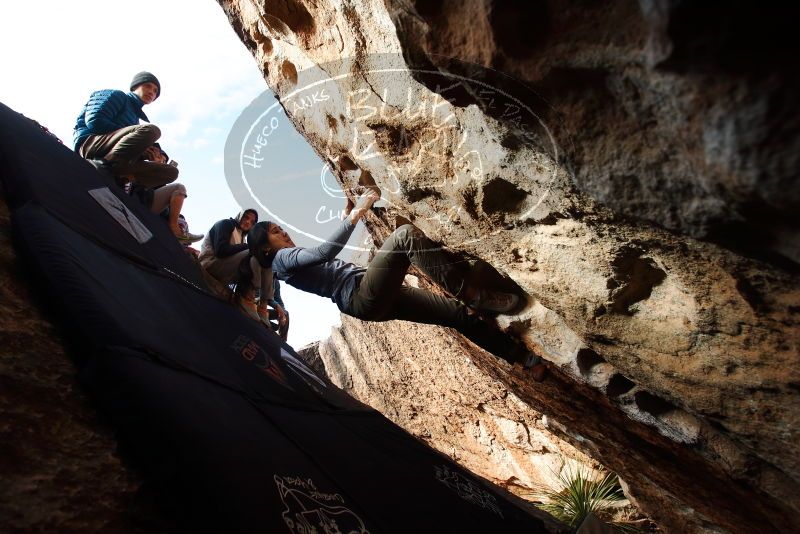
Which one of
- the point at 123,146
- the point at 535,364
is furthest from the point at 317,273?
the point at 123,146

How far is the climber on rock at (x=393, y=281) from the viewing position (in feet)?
10.0

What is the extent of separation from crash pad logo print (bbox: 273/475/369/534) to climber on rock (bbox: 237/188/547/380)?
1661mm

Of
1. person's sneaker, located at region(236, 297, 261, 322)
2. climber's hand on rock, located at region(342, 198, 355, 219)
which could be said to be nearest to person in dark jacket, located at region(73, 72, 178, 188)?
person's sneaker, located at region(236, 297, 261, 322)

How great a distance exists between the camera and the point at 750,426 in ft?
6.82

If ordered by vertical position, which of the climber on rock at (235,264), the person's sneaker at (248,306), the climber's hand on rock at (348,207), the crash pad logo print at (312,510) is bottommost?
the crash pad logo print at (312,510)

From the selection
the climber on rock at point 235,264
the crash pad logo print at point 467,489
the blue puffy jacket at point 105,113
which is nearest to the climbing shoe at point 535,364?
the crash pad logo print at point 467,489

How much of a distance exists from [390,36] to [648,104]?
4.56 ft

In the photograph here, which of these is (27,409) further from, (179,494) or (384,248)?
(384,248)

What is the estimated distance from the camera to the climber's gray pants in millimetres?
3055

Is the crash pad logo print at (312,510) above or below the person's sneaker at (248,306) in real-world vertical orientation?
below

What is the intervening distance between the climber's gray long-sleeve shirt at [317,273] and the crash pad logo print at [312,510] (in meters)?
1.77

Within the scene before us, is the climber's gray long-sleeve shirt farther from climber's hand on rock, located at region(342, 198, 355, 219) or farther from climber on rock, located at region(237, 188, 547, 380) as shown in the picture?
climber's hand on rock, located at region(342, 198, 355, 219)

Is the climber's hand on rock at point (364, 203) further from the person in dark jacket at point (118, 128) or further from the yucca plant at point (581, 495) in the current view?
the yucca plant at point (581, 495)

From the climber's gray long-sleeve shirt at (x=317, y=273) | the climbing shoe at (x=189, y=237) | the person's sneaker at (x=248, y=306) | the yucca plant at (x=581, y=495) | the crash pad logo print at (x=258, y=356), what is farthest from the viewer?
the yucca plant at (x=581, y=495)
